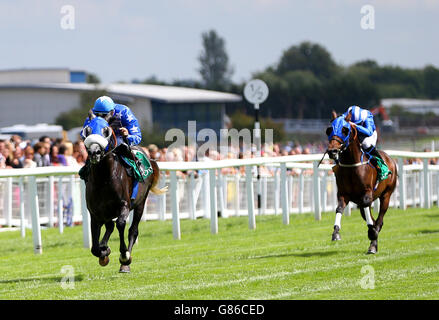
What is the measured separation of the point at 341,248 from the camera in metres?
11.0

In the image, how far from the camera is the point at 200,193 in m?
16.8

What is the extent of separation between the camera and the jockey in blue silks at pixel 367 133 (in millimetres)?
11047

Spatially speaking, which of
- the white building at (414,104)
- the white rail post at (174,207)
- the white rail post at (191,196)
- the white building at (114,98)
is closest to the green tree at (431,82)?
the white building at (414,104)

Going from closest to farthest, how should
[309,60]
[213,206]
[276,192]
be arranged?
[213,206], [276,192], [309,60]

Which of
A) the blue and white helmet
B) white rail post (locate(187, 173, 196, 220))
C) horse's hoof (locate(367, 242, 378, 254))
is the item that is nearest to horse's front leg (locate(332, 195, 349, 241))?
horse's hoof (locate(367, 242, 378, 254))

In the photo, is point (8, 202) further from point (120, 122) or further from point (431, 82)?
point (431, 82)

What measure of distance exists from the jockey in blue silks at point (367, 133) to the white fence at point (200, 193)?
9.21ft

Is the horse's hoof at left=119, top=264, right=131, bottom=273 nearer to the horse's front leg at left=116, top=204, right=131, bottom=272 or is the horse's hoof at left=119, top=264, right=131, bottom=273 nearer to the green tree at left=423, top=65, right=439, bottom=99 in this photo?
the horse's front leg at left=116, top=204, right=131, bottom=272

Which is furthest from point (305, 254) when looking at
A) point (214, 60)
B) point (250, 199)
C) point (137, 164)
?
point (214, 60)

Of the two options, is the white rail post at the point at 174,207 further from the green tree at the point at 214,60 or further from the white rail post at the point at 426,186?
the green tree at the point at 214,60

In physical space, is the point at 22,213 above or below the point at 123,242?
below

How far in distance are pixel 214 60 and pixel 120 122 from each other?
76753mm

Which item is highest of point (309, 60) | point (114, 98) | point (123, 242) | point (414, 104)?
point (309, 60)

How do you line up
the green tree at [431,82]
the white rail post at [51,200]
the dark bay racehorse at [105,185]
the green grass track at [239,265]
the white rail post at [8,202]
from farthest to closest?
the green tree at [431,82] < the white rail post at [8,202] < the white rail post at [51,200] < the dark bay racehorse at [105,185] < the green grass track at [239,265]
